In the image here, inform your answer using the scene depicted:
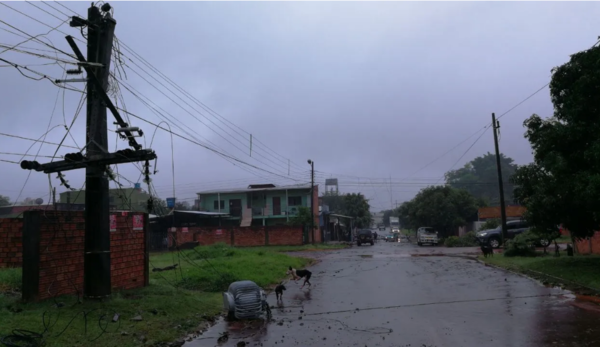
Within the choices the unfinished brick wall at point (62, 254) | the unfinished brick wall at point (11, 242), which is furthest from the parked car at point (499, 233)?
the unfinished brick wall at point (11, 242)

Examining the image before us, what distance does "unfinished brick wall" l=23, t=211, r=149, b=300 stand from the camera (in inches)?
376

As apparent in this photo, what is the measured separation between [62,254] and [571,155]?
48.3 ft

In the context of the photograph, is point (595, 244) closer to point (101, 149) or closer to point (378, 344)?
point (378, 344)

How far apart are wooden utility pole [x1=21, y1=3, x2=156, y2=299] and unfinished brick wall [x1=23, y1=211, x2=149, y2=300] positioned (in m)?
0.49

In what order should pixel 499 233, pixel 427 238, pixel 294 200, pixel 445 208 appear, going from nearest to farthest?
1. pixel 499 233
2. pixel 427 238
3. pixel 445 208
4. pixel 294 200

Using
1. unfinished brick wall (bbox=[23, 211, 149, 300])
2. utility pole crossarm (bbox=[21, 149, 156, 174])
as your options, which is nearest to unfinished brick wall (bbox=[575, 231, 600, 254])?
unfinished brick wall (bbox=[23, 211, 149, 300])

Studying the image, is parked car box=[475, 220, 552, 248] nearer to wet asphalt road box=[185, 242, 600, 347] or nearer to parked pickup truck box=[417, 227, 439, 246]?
parked pickup truck box=[417, 227, 439, 246]

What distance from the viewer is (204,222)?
5397cm

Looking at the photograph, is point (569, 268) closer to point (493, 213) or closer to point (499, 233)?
point (499, 233)

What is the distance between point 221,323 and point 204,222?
44.2m

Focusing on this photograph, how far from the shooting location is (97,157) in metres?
10.2

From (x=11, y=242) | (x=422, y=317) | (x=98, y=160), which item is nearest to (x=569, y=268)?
(x=422, y=317)

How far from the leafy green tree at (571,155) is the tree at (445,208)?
Result: 3901 centimetres

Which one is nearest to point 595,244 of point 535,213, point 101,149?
point 535,213
